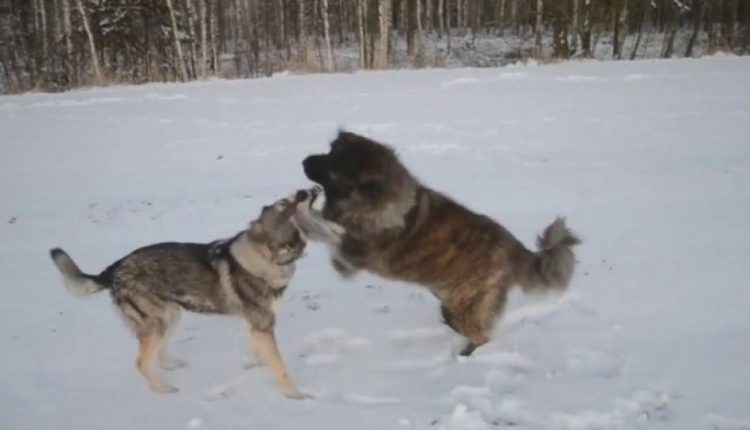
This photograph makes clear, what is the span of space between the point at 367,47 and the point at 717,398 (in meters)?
21.9

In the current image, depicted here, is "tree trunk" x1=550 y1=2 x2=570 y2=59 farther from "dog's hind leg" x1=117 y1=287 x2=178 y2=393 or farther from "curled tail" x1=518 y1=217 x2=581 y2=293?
"dog's hind leg" x1=117 y1=287 x2=178 y2=393

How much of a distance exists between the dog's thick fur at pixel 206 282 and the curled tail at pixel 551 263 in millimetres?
1620

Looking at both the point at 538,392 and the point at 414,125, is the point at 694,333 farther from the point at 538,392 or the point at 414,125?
the point at 414,125

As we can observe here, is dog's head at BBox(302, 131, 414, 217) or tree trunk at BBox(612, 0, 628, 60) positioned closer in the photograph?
dog's head at BBox(302, 131, 414, 217)

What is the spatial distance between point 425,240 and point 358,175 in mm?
648

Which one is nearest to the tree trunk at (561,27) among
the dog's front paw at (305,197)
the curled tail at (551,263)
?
the curled tail at (551,263)

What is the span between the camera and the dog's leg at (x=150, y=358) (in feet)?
13.3

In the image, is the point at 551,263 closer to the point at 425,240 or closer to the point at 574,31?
the point at 425,240

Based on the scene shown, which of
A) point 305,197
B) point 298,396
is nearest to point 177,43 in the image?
point 305,197

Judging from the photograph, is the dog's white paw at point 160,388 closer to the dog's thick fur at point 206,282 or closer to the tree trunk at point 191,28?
the dog's thick fur at point 206,282

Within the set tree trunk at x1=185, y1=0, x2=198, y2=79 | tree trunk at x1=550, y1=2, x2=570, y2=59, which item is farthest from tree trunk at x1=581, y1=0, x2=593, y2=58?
tree trunk at x1=185, y1=0, x2=198, y2=79

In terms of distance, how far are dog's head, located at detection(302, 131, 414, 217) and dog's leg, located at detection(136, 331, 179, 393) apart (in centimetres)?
147

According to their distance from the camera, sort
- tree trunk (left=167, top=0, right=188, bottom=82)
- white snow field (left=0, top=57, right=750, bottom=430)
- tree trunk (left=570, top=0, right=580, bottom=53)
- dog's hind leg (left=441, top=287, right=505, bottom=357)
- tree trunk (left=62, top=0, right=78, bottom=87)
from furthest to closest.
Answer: tree trunk (left=167, top=0, right=188, bottom=82)
tree trunk (left=570, top=0, right=580, bottom=53)
tree trunk (left=62, top=0, right=78, bottom=87)
dog's hind leg (left=441, top=287, right=505, bottom=357)
white snow field (left=0, top=57, right=750, bottom=430)

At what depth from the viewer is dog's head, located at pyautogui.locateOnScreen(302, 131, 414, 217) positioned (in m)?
4.44
